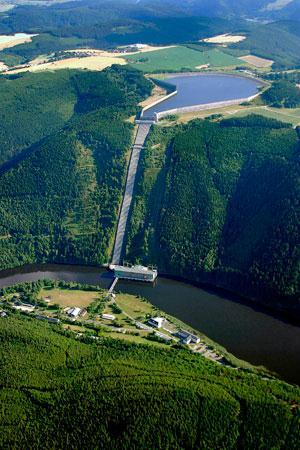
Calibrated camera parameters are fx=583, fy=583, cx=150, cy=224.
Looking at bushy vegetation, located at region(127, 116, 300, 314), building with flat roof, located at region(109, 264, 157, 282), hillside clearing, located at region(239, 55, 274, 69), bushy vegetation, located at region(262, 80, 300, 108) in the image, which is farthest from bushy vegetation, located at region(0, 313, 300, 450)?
hillside clearing, located at region(239, 55, 274, 69)

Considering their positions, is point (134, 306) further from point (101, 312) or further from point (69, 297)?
point (69, 297)

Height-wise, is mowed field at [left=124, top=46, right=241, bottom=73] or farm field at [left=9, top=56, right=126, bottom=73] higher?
mowed field at [left=124, top=46, right=241, bottom=73]

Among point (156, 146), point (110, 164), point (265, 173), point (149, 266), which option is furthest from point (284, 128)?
point (149, 266)

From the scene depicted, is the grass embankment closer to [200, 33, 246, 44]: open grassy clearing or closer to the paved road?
the paved road

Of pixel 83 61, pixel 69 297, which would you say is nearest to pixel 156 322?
pixel 69 297

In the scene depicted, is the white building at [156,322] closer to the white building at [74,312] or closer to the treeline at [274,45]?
the white building at [74,312]

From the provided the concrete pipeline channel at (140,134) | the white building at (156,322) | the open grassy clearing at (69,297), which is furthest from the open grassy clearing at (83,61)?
the white building at (156,322)
